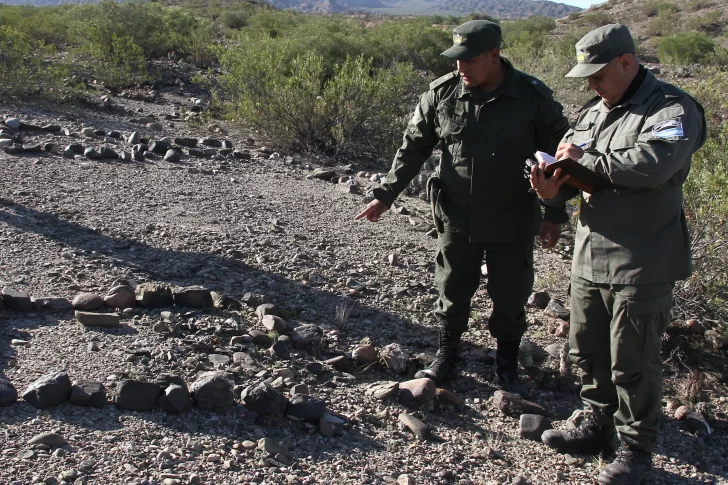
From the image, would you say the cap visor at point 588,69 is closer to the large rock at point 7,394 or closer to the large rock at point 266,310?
the large rock at point 266,310


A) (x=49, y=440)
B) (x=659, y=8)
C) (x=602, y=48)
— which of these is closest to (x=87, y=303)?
(x=49, y=440)

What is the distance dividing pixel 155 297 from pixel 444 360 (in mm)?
1639

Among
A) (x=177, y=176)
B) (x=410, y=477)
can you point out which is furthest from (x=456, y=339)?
(x=177, y=176)

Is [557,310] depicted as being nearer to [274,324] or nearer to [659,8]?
[274,324]

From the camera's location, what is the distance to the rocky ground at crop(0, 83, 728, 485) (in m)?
2.96

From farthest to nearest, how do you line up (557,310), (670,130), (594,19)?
1. (594,19)
2. (557,310)
3. (670,130)

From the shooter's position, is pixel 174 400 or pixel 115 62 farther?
pixel 115 62

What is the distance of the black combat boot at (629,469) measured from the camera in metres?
2.93

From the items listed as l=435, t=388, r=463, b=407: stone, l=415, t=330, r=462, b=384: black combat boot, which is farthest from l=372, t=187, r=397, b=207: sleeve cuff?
l=435, t=388, r=463, b=407: stone

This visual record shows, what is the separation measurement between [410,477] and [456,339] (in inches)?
40.6

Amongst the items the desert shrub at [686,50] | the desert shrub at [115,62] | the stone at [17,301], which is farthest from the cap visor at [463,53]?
the desert shrub at [686,50]

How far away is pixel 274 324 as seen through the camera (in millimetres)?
4102

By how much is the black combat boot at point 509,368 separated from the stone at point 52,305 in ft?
7.54

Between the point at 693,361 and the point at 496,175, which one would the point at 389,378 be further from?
the point at 693,361
